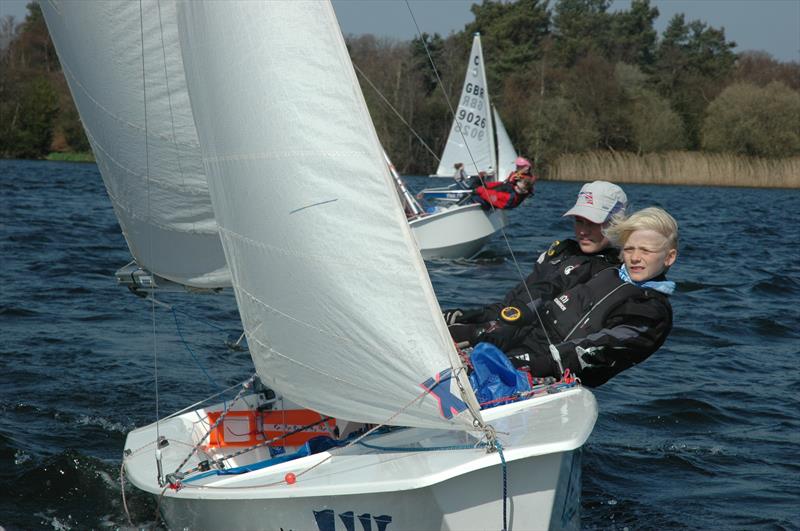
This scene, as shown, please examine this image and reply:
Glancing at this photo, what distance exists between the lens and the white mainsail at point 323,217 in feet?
8.96

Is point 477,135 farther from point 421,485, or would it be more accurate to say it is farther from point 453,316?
point 421,485

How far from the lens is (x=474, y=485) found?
269 centimetres

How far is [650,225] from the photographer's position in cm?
337

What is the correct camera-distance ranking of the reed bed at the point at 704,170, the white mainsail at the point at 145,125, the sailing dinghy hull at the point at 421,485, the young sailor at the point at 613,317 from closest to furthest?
the sailing dinghy hull at the point at 421,485, the young sailor at the point at 613,317, the white mainsail at the point at 145,125, the reed bed at the point at 704,170

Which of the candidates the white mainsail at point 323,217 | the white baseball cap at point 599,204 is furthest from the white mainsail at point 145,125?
the white baseball cap at point 599,204

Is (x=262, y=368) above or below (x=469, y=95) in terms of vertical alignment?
below

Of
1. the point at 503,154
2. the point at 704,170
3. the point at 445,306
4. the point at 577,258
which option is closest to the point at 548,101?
the point at 704,170

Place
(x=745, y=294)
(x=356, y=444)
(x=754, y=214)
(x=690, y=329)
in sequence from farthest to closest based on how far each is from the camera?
(x=754, y=214)
(x=745, y=294)
(x=690, y=329)
(x=356, y=444)

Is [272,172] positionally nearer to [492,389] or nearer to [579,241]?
[492,389]

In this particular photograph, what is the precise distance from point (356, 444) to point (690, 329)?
5.75 m

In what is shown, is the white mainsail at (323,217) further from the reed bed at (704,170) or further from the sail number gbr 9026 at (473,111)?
the reed bed at (704,170)

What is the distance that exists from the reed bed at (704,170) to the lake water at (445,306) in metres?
17.9

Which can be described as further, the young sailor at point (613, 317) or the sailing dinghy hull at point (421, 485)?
the young sailor at point (613, 317)

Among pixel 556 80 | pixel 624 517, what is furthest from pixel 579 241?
pixel 556 80
